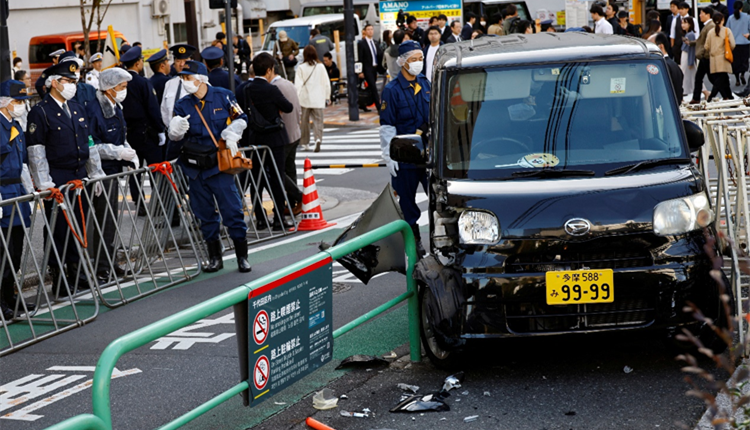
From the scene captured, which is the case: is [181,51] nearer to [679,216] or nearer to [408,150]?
[408,150]

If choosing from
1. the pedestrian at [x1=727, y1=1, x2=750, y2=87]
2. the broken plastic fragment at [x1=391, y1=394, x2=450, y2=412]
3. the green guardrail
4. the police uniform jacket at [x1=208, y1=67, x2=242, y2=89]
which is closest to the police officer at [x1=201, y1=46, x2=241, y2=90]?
the police uniform jacket at [x1=208, y1=67, x2=242, y2=89]

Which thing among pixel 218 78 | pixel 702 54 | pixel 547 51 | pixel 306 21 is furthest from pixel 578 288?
pixel 306 21

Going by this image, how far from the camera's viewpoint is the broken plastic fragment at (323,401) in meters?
5.54

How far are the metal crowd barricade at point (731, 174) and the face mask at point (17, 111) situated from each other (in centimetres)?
532

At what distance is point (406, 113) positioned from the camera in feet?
29.9

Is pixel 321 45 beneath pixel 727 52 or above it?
above

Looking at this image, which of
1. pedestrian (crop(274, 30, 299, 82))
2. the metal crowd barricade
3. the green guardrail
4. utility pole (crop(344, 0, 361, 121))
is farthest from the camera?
utility pole (crop(344, 0, 361, 121))

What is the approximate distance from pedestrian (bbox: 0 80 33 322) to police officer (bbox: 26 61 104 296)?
19 cm

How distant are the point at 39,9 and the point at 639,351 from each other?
30.5 metres

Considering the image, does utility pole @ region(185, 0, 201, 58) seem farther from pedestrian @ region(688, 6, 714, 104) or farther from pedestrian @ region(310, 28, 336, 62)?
pedestrian @ region(688, 6, 714, 104)

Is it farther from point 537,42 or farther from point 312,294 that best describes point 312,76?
point 312,294

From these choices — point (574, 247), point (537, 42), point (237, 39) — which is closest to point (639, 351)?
point (574, 247)

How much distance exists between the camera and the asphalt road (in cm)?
531

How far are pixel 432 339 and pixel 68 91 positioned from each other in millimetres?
4450
